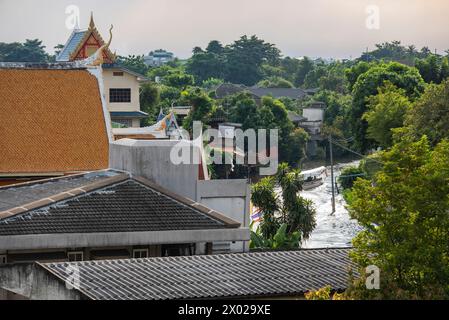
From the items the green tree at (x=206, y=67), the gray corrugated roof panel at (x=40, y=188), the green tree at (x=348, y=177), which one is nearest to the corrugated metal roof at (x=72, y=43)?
the green tree at (x=348, y=177)

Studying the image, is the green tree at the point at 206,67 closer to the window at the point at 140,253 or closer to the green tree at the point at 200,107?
the green tree at the point at 200,107

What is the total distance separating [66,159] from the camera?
40.5m

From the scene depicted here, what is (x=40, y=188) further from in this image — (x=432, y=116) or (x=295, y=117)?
(x=295, y=117)

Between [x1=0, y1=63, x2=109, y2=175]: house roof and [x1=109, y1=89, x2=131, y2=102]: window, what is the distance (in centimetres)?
3078

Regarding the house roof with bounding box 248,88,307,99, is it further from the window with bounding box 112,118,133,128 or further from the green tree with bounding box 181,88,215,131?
the window with bounding box 112,118,133,128

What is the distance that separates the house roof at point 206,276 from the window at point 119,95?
4983 centimetres

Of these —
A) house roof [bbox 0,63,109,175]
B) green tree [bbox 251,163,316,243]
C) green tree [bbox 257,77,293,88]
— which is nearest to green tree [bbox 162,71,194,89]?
green tree [bbox 257,77,293,88]

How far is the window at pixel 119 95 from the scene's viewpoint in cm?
7362

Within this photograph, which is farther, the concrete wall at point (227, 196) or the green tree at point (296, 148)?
the green tree at point (296, 148)

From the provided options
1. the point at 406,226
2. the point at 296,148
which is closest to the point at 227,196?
the point at 406,226

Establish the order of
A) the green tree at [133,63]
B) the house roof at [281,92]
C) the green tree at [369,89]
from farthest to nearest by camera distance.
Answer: the green tree at [133,63] → the house roof at [281,92] → the green tree at [369,89]

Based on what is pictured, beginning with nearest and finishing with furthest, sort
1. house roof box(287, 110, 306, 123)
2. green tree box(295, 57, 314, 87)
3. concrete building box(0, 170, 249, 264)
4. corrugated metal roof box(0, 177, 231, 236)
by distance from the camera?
concrete building box(0, 170, 249, 264)
corrugated metal roof box(0, 177, 231, 236)
house roof box(287, 110, 306, 123)
green tree box(295, 57, 314, 87)

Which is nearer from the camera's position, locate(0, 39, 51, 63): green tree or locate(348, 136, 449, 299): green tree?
locate(348, 136, 449, 299): green tree

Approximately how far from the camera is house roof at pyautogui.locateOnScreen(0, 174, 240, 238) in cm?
2805
